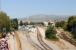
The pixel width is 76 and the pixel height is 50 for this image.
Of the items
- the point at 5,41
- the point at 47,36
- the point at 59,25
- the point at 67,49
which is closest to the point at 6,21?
the point at 47,36

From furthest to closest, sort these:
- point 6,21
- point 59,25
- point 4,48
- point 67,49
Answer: point 59,25 → point 6,21 → point 67,49 → point 4,48

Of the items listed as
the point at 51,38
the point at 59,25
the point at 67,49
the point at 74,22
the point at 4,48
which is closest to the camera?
the point at 4,48

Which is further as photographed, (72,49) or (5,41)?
(72,49)

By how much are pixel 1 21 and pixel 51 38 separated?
7.70m

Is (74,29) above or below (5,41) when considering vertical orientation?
below

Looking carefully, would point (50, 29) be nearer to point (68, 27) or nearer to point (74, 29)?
point (74, 29)

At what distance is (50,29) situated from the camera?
163ft

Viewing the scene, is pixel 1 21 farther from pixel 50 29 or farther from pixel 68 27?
pixel 68 27

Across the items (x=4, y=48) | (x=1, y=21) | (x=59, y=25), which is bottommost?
(x=59, y=25)

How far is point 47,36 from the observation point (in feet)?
168

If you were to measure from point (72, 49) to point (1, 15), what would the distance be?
23738 mm

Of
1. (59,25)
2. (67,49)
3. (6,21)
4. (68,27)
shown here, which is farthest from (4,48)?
(59,25)

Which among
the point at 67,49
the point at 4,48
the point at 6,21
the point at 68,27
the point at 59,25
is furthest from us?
the point at 59,25

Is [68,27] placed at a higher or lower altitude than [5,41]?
lower
